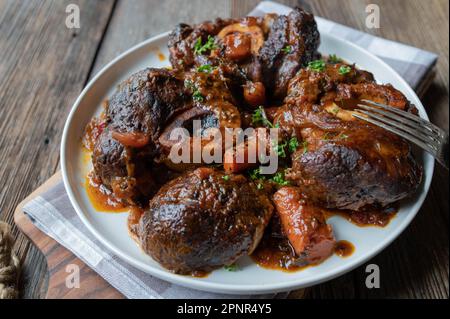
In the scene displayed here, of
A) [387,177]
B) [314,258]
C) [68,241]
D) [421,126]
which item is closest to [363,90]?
[421,126]

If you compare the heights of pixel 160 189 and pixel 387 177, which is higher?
pixel 387 177

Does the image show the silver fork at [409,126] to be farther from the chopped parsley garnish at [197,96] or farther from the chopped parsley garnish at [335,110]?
the chopped parsley garnish at [197,96]

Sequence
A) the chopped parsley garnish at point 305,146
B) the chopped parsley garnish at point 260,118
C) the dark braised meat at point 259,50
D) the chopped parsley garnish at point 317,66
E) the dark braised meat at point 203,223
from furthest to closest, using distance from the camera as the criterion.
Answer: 1. the dark braised meat at point 259,50
2. the chopped parsley garnish at point 317,66
3. the chopped parsley garnish at point 260,118
4. the chopped parsley garnish at point 305,146
5. the dark braised meat at point 203,223

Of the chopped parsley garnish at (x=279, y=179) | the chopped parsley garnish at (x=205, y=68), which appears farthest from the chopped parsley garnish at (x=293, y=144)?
the chopped parsley garnish at (x=205, y=68)

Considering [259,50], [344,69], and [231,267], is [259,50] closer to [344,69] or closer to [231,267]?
[344,69]

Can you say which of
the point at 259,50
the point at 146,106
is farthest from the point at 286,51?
the point at 146,106
